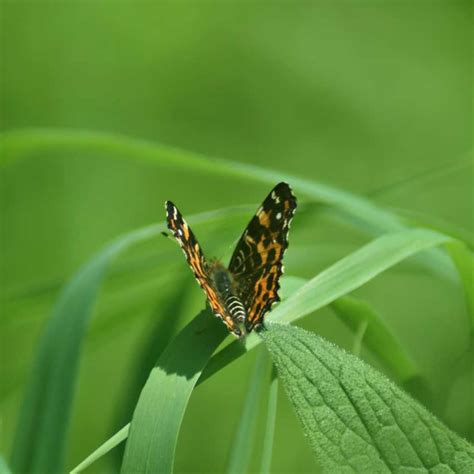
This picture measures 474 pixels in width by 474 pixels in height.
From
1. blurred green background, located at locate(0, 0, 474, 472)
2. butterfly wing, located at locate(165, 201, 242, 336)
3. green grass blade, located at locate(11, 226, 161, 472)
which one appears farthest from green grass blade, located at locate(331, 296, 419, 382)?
blurred green background, located at locate(0, 0, 474, 472)

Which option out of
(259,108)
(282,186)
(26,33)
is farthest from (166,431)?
(26,33)

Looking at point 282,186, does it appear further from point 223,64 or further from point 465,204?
point 223,64

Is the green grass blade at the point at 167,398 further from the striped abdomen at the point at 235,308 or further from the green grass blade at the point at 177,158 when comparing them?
the green grass blade at the point at 177,158

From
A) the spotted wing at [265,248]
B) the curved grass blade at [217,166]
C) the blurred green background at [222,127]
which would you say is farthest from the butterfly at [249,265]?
the blurred green background at [222,127]

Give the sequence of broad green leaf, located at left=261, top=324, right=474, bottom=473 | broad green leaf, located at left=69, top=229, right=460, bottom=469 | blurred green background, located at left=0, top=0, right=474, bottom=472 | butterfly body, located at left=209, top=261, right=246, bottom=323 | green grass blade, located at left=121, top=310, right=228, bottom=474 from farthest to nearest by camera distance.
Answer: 1. blurred green background, located at left=0, top=0, right=474, bottom=472
2. butterfly body, located at left=209, top=261, right=246, bottom=323
3. broad green leaf, located at left=69, top=229, right=460, bottom=469
4. green grass blade, located at left=121, top=310, right=228, bottom=474
5. broad green leaf, located at left=261, top=324, right=474, bottom=473

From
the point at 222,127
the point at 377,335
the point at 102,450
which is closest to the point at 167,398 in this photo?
the point at 102,450

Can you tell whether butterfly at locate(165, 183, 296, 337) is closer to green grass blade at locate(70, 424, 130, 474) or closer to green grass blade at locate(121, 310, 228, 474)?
green grass blade at locate(121, 310, 228, 474)

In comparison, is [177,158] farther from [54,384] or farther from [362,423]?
[362,423]
